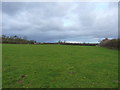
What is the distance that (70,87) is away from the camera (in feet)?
15.1

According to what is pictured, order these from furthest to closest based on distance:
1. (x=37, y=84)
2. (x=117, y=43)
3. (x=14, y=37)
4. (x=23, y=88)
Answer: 1. (x=14, y=37)
2. (x=117, y=43)
3. (x=37, y=84)
4. (x=23, y=88)

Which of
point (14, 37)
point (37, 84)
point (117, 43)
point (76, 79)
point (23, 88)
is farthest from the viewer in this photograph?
point (14, 37)

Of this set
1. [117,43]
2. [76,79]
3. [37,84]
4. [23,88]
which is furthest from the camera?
[117,43]

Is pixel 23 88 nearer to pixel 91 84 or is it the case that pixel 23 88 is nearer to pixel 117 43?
pixel 91 84

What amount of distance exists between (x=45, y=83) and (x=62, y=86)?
27.1 inches

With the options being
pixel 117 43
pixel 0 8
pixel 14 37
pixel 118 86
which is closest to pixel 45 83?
pixel 118 86

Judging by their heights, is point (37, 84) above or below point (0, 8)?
below

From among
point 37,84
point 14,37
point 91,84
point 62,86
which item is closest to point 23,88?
point 37,84

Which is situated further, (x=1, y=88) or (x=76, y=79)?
(x=76, y=79)

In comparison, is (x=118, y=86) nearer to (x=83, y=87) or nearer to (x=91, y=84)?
(x=91, y=84)

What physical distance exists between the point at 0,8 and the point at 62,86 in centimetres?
437

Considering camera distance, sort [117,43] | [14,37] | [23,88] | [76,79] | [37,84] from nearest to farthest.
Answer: [23,88] < [37,84] < [76,79] < [117,43] < [14,37]

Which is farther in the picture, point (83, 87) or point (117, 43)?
point (117, 43)

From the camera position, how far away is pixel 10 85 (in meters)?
4.66
